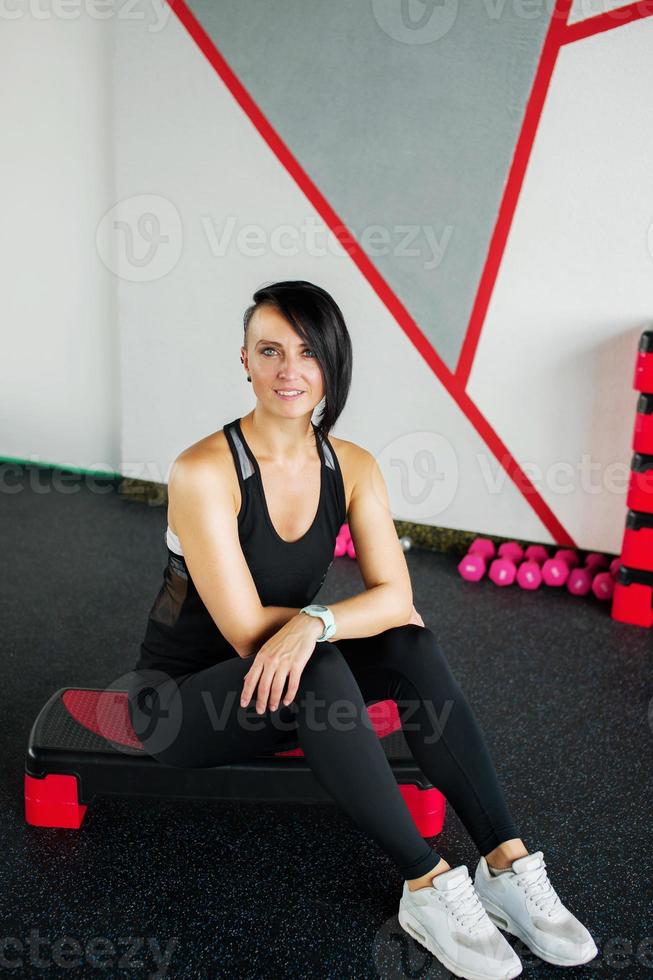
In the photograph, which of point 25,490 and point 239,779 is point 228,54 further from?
point 239,779

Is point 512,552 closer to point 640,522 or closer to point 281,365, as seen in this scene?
point 640,522

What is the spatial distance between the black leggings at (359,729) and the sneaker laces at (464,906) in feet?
0.17

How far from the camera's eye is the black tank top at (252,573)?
65.6 inches

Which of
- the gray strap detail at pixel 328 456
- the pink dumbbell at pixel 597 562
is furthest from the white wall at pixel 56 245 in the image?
the gray strap detail at pixel 328 456

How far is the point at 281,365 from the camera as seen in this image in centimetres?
162

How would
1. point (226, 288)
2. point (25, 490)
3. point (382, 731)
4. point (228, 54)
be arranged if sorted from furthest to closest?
point (25, 490) → point (226, 288) → point (228, 54) → point (382, 731)

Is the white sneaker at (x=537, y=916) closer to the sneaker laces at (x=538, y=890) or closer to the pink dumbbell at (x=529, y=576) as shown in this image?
the sneaker laces at (x=538, y=890)

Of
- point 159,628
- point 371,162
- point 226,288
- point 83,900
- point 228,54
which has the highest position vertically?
point 228,54

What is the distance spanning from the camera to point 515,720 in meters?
2.31

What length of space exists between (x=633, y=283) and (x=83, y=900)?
7.17 feet

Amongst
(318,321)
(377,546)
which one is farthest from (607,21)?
(377,546)

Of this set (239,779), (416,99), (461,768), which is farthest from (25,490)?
(461,768)

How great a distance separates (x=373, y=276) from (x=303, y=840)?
6.06 feet

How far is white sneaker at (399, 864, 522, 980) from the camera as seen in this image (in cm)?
150
